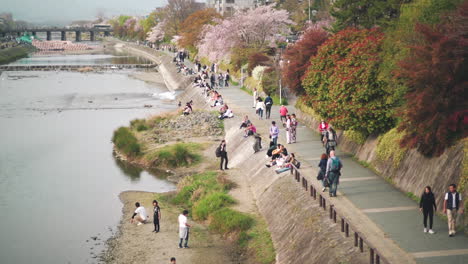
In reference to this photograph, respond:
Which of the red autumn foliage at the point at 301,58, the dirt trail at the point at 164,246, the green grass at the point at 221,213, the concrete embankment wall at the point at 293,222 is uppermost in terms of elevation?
the red autumn foliage at the point at 301,58

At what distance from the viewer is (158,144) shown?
42344mm

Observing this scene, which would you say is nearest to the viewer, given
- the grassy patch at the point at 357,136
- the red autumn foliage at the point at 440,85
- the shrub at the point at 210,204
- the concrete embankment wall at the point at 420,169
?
the concrete embankment wall at the point at 420,169

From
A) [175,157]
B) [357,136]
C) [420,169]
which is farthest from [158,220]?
[175,157]

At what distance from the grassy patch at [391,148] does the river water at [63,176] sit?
10392 mm

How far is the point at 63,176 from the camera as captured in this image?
37.4m

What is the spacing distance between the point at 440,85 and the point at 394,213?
13.7 ft

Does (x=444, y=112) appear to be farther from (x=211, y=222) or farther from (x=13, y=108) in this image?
(x=13, y=108)

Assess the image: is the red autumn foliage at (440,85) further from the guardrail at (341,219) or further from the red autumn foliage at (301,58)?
the red autumn foliage at (301,58)

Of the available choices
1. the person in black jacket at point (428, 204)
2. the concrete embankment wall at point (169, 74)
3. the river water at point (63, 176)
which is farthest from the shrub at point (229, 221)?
the concrete embankment wall at point (169, 74)

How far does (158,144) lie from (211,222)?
17973 millimetres

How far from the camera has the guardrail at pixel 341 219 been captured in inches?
612

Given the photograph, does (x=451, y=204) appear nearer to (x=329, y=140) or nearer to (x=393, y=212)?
(x=393, y=212)

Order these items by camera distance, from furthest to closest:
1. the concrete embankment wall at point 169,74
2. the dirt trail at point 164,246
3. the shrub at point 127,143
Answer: the concrete embankment wall at point 169,74, the shrub at point 127,143, the dirt trail at point 164,246

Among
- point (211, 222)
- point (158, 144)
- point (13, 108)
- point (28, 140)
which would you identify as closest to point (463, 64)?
point (211, 222)
